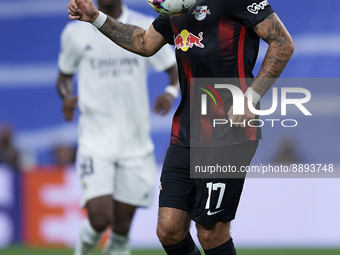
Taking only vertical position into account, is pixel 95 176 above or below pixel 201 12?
below

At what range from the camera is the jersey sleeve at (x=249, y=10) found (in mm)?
2900

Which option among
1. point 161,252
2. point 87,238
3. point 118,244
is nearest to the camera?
point 87,238

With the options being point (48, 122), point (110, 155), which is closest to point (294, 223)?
point (110, 155)

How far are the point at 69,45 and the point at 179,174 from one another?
263 centimetres

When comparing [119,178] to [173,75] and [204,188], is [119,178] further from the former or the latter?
[204,188]

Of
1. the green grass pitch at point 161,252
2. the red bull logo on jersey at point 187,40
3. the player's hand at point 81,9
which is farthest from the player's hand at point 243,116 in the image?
the green grass pitch at point 161,252

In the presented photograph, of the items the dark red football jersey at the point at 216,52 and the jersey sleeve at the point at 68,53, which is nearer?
the dark red football jersey at the point at 216,52

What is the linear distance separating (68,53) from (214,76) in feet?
8.71

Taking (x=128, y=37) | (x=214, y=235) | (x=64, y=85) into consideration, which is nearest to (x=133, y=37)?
(x=128, y=37)

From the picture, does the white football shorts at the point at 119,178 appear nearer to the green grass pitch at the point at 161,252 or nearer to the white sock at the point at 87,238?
the white sock at the point at 87,238

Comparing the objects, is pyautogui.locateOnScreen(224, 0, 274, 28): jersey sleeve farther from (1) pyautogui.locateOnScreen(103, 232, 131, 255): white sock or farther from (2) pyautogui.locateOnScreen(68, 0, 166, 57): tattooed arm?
(1) pyautogui.locateOnScreen(103, 232, 131, 255): white sock

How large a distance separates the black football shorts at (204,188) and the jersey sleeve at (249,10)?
0.74 metres

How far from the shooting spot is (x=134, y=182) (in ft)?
17.0

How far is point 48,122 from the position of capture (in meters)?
9.74
